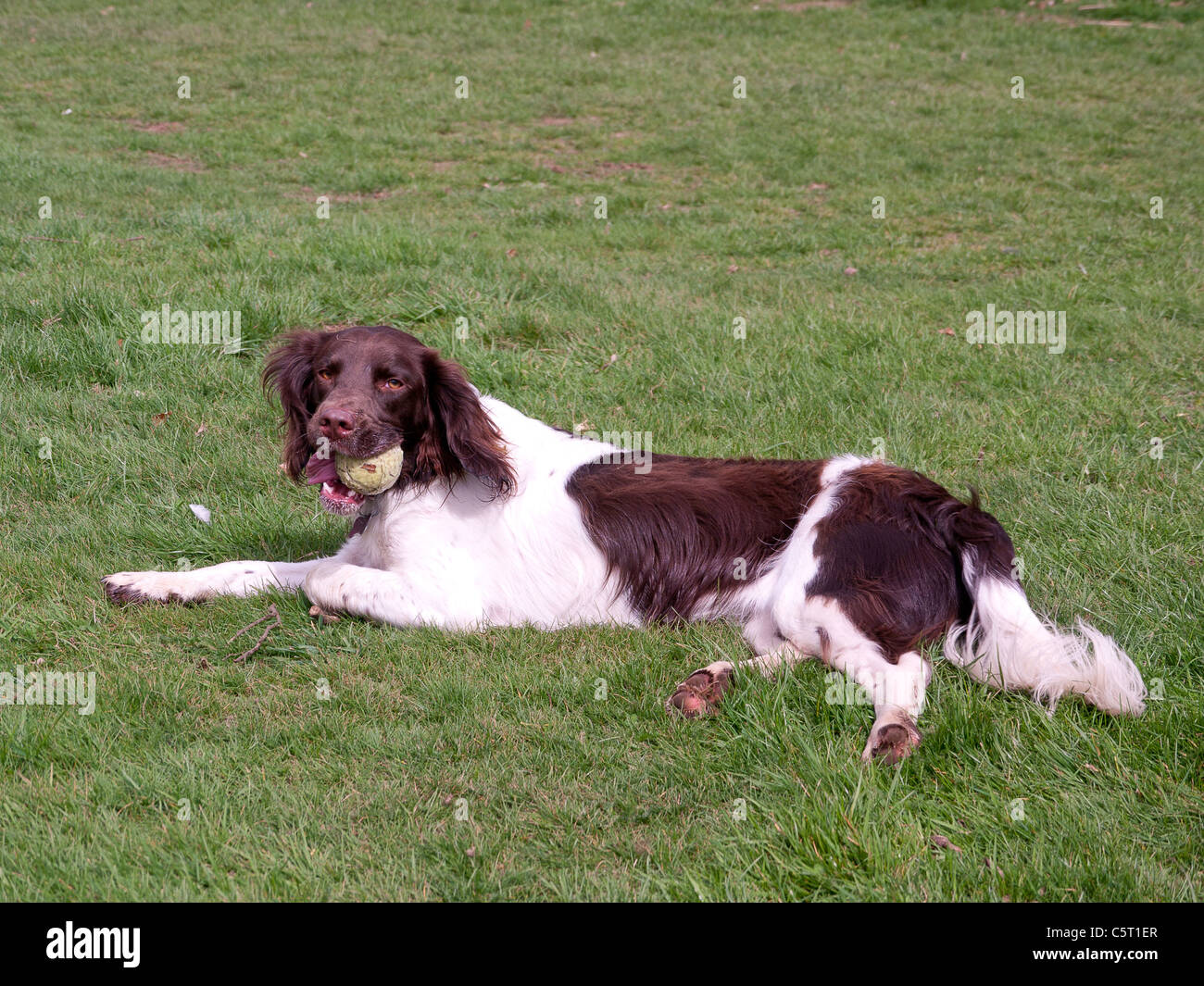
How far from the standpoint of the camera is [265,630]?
3932 mm

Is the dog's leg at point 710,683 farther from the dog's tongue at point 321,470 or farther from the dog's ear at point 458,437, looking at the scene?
the dog's tongue at point 321,470

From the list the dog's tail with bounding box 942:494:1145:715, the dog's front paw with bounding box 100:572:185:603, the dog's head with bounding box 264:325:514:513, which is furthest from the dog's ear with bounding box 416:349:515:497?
the dog's tail with bounding box 942:494:1145:715

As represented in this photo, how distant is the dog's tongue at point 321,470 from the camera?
4.07 metres

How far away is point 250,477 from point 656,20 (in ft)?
48.0

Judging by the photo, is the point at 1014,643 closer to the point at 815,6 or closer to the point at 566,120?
the point at 566,120

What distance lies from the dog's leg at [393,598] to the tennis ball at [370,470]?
12.3 inches

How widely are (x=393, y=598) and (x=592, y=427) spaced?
2.00 m

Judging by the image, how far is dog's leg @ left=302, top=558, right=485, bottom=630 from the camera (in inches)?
157

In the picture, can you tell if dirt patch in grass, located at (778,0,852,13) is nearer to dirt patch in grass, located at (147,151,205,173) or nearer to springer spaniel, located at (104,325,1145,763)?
dirt patch in grass, located at (147,151,205,173)

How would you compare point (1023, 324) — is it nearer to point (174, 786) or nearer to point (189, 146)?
point (174, 786)

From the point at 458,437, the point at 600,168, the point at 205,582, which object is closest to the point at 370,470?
the point at 458,437

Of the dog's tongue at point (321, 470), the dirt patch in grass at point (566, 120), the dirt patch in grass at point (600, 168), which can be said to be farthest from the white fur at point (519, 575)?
the dirt patch in grass at point (566, 120)

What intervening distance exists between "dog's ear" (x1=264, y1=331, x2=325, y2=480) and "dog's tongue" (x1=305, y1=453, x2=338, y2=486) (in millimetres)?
154
